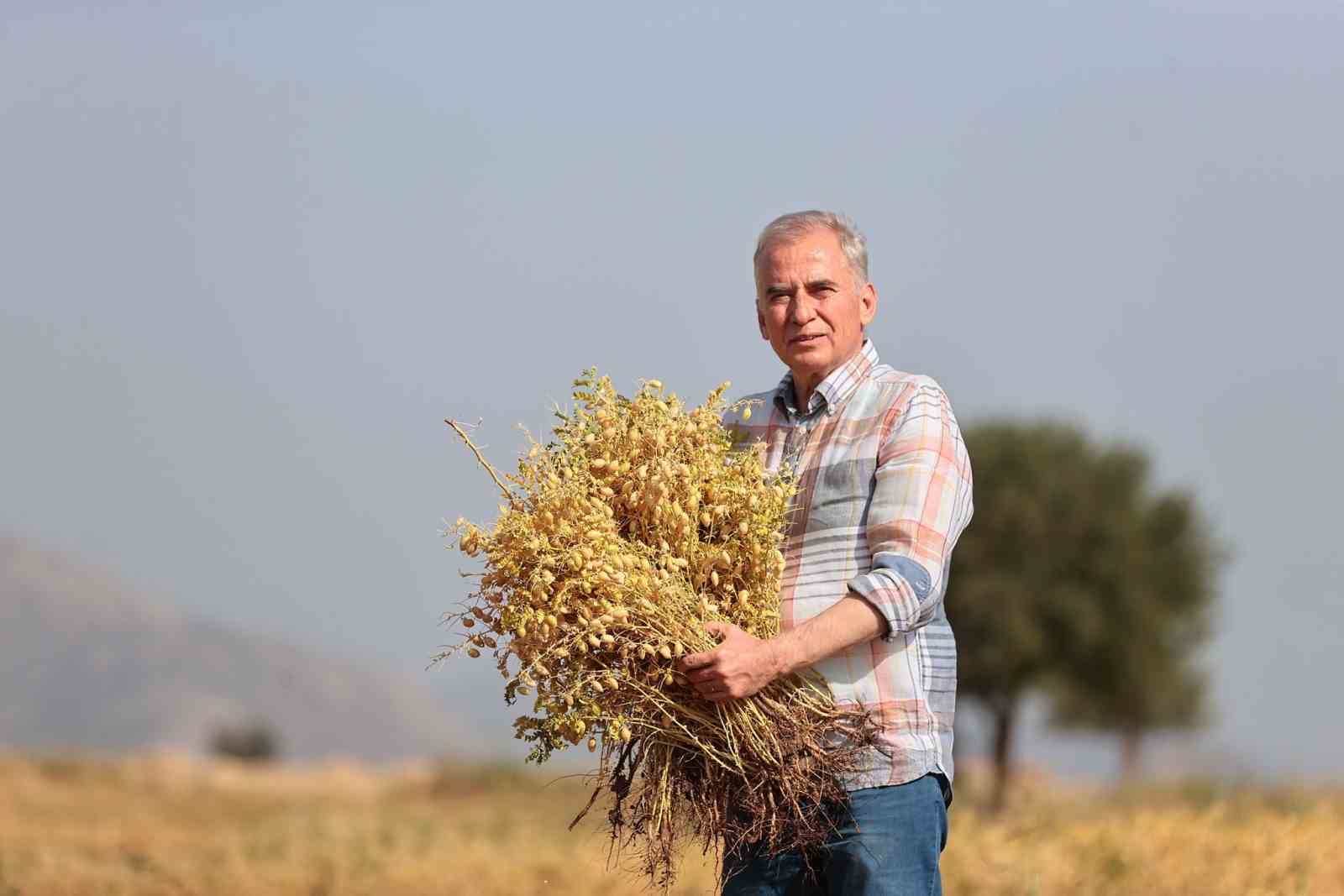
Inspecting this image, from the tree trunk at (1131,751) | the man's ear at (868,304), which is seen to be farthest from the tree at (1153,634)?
the man's ear at (868,304)

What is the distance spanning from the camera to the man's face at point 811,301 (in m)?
3.88

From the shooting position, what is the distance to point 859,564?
3.75 meters

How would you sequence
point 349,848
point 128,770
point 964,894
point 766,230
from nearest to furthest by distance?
1. point 766,230
2. point 964,894
3. point 349,848
4. point 128,770

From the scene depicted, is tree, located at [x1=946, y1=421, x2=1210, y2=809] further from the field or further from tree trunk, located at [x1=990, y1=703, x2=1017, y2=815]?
the field

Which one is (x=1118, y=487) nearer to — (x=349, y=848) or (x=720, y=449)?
(x=349, y=848)

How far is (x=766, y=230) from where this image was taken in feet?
13.1

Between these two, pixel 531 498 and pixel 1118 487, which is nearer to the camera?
pixel 531 498

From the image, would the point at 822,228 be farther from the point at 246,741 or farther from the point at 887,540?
the point at 246,741

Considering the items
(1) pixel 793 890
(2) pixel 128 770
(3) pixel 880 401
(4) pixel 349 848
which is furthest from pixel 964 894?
(2) pixel 128 770

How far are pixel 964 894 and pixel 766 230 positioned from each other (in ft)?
15.8

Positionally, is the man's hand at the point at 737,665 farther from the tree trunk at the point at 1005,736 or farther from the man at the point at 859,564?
the tree trunk at the point at 1005,736

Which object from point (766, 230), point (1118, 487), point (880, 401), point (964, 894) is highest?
point (1118, 487)

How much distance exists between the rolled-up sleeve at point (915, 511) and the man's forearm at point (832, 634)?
1.1 inches

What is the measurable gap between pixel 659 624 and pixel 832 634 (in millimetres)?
426
